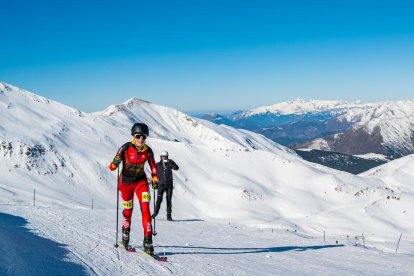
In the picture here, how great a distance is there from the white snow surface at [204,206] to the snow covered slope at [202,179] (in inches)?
7.4

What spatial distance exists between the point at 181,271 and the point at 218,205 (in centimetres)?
4424

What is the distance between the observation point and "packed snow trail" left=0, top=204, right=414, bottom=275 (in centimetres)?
806

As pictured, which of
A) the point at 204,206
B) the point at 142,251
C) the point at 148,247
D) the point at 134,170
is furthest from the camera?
the point at 204,206

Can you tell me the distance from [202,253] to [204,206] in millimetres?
41099

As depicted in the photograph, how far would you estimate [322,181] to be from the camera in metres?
63.5

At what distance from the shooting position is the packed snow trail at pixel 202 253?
8062mm

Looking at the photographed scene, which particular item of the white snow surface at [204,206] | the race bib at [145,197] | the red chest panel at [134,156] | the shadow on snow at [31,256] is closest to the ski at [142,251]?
the white snow surface at [204,206]

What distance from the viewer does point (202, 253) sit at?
33.6 feet

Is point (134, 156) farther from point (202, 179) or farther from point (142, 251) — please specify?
point (202, 179)

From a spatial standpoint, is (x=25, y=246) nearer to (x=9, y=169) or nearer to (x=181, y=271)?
(x=181, y=271)

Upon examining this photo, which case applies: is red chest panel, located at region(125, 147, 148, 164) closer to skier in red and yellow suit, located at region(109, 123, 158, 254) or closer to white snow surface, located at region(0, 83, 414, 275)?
skier in red and yellow suit, located at region(109, 123, 158, 254)

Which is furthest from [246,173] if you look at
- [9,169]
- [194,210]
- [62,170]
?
[9,169]

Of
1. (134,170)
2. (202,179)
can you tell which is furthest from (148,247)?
(202,179)

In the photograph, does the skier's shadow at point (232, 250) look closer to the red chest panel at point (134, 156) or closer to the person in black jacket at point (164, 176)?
the red chest panel at point (134, 156)
